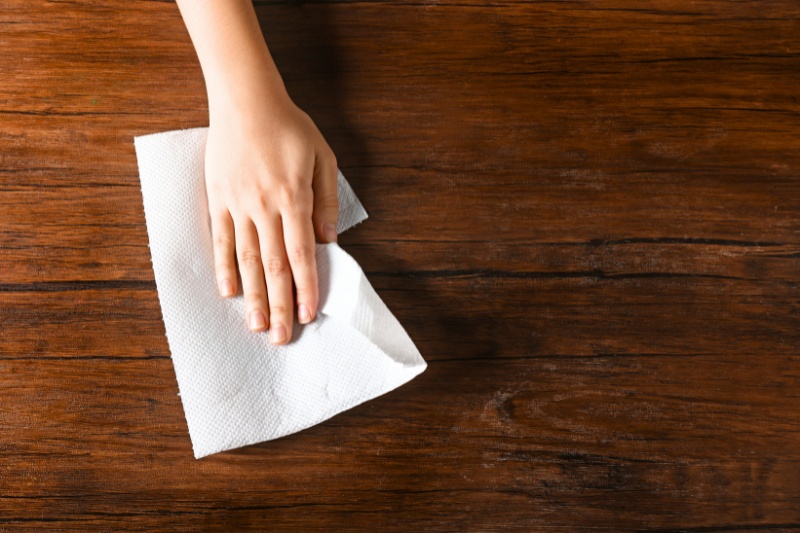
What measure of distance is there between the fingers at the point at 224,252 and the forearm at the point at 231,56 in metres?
0.11

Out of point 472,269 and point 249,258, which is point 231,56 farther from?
point 472,269

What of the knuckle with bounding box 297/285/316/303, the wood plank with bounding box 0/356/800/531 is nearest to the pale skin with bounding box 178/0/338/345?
the knuckle with bounding box 297/285/316/303

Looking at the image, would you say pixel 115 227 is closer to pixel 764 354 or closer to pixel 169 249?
pixel 169 249

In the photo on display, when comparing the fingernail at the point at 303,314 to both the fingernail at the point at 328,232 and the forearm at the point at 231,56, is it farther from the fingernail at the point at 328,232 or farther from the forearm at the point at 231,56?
the forearm at the point at 231,56

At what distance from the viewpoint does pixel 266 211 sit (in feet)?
2.10

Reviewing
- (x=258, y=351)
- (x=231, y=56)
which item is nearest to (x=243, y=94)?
(x=231, y=56)

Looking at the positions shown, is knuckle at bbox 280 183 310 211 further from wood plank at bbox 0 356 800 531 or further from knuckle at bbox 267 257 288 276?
wood plank at bbox 0 356 800 531

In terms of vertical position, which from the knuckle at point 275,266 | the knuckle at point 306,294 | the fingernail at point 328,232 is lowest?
the knuckle at point 306,294

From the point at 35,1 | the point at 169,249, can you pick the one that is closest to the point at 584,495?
the point at 169,249

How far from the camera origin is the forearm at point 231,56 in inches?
25.8

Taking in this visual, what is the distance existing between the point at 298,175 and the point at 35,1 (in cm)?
37

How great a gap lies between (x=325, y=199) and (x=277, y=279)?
0.10 m

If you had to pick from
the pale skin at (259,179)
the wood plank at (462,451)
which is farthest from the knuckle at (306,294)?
the wood plank at (462,451)

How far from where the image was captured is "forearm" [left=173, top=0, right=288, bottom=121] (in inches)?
25.8
